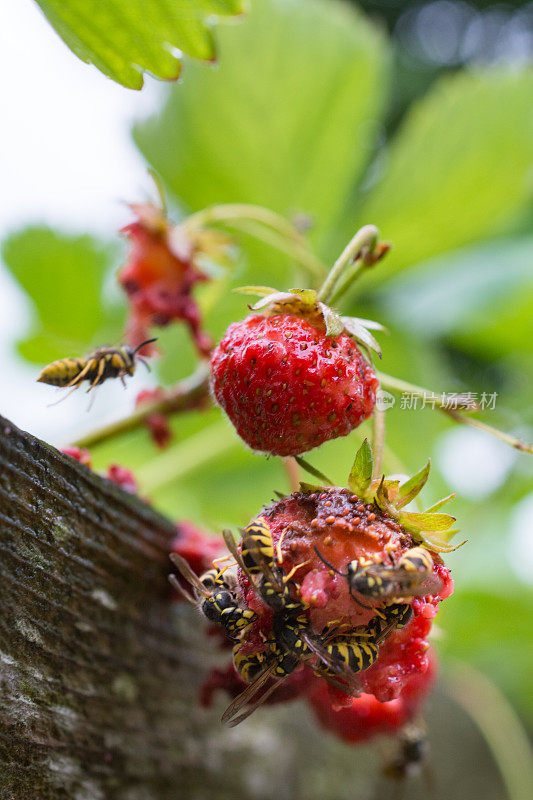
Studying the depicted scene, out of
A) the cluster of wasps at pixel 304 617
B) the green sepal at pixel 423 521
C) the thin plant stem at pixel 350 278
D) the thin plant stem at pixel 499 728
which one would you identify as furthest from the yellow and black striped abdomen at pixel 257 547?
the thin plant stem at pixel 499 728

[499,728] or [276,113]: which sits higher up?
[276,113]

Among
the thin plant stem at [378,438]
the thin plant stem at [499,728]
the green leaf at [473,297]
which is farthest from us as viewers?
the green leaf at [473,297]

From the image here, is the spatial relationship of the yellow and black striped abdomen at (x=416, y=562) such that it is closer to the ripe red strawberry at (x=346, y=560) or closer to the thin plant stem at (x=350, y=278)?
the ripe red strawberry at (x=346, y=560)

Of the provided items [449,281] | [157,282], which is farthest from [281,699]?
[449,281]

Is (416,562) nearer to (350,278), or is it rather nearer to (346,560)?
(346,560)

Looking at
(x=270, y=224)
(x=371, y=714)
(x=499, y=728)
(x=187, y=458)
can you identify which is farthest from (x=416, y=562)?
(x=499, y=728)

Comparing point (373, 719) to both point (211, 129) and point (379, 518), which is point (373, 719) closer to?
point (379, 518)
